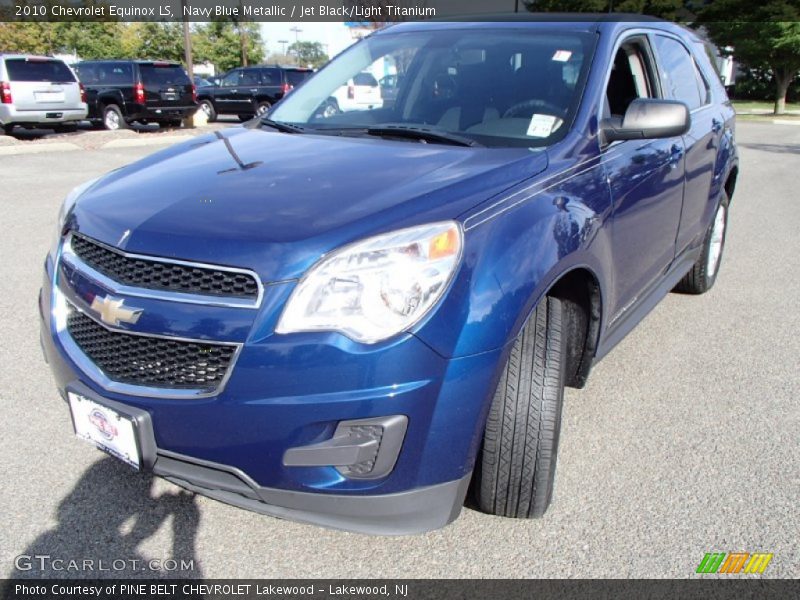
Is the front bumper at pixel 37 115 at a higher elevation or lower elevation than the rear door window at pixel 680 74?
lower

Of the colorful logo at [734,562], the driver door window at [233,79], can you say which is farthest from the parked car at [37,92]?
the colorful logo at [734,562]

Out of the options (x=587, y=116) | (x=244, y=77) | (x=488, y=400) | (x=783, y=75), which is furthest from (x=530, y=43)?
(x=783, y=75)

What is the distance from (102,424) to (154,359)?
326mm

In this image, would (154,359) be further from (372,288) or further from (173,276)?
(372,288)

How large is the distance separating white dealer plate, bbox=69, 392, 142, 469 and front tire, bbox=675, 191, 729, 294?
13.0 feet

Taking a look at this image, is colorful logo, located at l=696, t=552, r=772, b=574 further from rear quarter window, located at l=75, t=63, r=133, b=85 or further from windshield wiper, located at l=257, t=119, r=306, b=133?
rear quarter window, located at l=75, t=63, r=133, b=85

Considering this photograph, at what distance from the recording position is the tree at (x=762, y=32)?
90.8 feet

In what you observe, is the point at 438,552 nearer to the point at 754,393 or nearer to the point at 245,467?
the point at 245,467

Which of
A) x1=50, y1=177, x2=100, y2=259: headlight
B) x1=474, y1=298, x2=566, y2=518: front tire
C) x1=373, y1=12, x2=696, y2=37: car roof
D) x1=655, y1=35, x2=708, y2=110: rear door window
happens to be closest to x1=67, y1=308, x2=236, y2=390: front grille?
x1=50, y1=177, x2=100, y2=259: headlight

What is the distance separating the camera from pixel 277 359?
1895 mm

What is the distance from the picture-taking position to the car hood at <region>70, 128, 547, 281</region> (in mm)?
2010

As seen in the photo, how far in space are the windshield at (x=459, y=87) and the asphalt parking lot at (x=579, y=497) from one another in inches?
56.1

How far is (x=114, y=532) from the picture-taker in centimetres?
247

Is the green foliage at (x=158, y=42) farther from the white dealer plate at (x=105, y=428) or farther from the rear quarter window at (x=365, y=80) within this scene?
the white dealer plate at (x=105, y=428)
